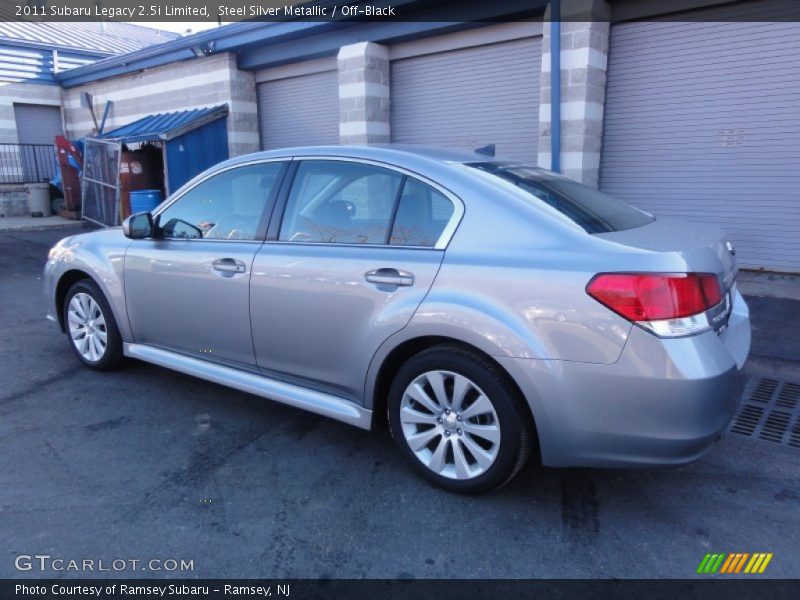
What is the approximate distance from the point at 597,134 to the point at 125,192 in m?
9.14

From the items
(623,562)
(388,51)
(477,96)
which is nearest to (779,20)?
(477,96)

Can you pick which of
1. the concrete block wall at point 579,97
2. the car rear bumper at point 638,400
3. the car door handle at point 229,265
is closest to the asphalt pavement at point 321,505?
the car rear bumper at point 638,400

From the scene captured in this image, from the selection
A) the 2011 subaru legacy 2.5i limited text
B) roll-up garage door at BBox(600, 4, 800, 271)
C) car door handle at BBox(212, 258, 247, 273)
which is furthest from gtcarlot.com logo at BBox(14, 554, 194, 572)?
roll-up garage door at BBox(600, 4, 800, 271)

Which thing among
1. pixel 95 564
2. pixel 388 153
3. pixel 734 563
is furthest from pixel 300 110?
pixel 734 563

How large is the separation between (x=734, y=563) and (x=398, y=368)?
171 centimetres

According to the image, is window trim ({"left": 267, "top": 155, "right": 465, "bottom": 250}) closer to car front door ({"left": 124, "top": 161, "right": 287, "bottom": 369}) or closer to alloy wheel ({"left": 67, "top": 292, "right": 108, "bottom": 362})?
car front door ({"left": 124, "top": 161, "right": 287, "bottom": 369})

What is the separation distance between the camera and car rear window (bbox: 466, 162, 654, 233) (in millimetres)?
2922

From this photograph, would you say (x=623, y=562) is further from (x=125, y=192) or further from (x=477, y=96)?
(x=125, y=192)

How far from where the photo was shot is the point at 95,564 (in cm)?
248

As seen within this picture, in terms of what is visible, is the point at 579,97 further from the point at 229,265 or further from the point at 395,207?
the point at 229,265

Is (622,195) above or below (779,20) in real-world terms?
below

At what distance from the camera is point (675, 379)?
2.39 meters

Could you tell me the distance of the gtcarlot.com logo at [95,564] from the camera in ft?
8.05
